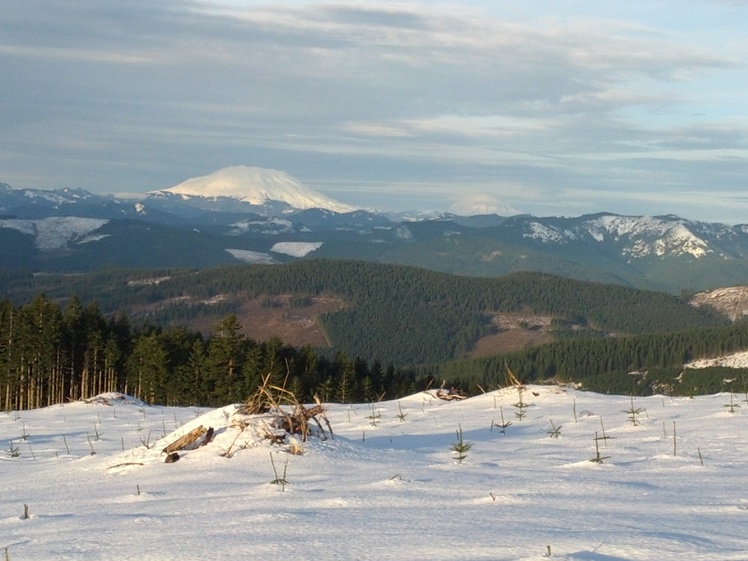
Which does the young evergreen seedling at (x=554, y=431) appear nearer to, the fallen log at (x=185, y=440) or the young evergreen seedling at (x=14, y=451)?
the fallen log at (x=185, y=440)

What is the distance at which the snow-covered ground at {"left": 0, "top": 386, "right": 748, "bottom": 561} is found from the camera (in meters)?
5.65

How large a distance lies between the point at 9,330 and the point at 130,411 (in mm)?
50496

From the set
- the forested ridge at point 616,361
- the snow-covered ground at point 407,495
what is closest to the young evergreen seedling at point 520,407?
the snow-covered ground at point 407,495

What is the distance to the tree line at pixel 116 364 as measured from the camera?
62656 mm

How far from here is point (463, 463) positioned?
9.33m

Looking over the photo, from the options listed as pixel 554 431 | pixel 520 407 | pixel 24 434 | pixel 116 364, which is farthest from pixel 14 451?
pixel 116 364

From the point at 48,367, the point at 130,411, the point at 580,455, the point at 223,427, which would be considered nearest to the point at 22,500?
the point at 223,427

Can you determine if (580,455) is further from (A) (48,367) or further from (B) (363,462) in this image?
(A) (48,367)

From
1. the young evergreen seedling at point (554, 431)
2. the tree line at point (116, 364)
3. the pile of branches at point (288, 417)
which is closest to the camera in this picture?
the pile of branches at point (288, 417)

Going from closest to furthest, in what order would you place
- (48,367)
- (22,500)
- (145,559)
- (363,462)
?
(145,559) < (22,500) < (363,462) < (48,367)

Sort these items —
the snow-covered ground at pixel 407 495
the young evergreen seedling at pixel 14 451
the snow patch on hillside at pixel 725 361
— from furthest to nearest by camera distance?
the snow patch on hillside at pixel 725 361 < the young evergreen seedling at pixel 14 451 < the snow-covered ground at pixel 407 495

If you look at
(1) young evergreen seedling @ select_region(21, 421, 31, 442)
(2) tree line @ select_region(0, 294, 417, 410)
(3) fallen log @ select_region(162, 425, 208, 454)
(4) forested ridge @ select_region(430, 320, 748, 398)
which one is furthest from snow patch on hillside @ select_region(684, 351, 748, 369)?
(3) fallen log @ select_region(162, 425, 208, 454)

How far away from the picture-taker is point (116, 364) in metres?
70.0

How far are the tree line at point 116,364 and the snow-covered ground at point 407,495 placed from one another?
5033 centimetres
